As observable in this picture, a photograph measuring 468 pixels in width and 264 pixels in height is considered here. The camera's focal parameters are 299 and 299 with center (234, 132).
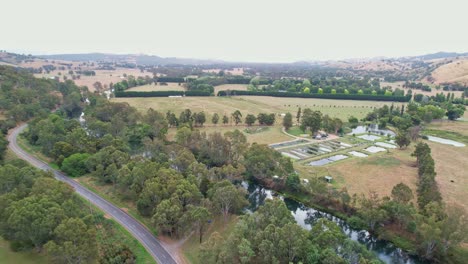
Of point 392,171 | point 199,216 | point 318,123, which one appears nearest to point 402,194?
point 392,171

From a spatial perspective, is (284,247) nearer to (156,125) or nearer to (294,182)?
(294,182)

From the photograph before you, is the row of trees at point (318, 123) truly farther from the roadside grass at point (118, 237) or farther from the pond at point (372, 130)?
the roadside grass at point (118, 237)

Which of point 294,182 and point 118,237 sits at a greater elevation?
point 294,182

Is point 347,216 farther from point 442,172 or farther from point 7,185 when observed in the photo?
point 7,185

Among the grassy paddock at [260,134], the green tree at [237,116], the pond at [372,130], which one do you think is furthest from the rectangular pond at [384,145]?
the green tree at [237,116]

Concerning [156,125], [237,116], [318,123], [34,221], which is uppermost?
[318,123]

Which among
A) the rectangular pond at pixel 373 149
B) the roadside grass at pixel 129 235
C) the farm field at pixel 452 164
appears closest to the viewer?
the roadside grass at pixel 129 235
